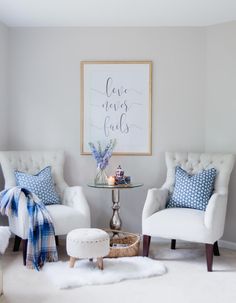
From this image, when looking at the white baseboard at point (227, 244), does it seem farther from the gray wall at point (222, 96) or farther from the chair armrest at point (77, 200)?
the chair armrest at point (77, 200)

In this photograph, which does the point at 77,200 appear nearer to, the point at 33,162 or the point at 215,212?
the point at 33,162

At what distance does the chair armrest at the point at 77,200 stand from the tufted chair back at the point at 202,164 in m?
0.84

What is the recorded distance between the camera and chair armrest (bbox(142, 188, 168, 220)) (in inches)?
150

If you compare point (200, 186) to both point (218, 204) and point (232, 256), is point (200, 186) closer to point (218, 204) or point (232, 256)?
point (218, 204)

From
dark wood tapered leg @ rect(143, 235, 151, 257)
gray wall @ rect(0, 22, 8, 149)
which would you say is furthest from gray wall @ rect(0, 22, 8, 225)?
dark wood tapered leg @ rect(143, 235, 151, 257)

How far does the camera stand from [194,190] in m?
3.88

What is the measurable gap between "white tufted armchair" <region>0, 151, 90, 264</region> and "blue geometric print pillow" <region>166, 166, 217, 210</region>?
2.82ft

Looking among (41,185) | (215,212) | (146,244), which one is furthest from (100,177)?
(215,212)

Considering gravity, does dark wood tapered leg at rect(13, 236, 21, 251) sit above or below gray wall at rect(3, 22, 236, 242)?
below

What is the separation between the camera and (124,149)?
178 inches

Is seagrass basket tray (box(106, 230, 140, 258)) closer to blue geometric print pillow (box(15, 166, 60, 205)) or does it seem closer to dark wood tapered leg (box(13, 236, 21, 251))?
blue geometric print pillow (box(15, 166, 60, 205))

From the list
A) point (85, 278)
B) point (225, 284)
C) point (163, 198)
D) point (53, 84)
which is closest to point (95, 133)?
point (53, 84)

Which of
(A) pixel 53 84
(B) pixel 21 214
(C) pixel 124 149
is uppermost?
(A) pixel 53 84

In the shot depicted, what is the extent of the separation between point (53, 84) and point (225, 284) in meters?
2.66
